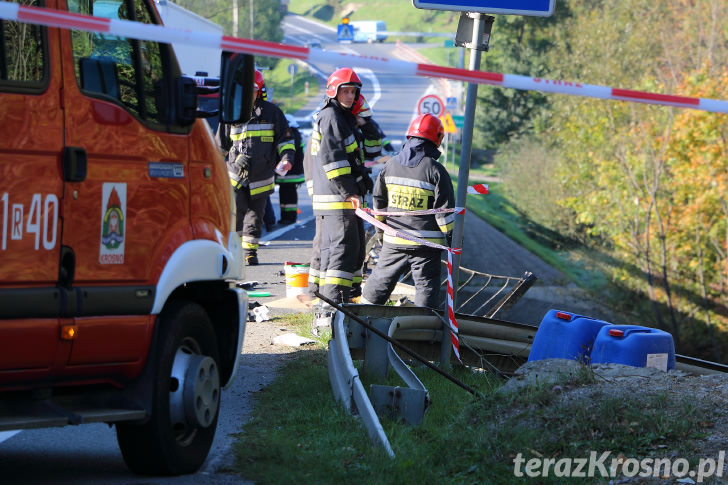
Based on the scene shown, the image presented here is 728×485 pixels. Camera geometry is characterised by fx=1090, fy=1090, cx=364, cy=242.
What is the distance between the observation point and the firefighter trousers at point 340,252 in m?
9.26

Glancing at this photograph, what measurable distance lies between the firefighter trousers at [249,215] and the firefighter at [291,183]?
3.21 meters

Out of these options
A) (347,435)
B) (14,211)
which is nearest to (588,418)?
(347,435)

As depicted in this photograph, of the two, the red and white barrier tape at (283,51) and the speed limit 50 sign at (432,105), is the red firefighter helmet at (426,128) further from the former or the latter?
the speed limit 50 sign at (432,105)

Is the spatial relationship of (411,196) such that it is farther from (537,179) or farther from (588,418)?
(537,179)

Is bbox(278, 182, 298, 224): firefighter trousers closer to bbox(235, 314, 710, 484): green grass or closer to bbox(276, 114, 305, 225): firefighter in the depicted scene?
bbox(276, 114, 305, 225): firefighter

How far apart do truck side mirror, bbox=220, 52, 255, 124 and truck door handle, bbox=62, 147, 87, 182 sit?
904mm

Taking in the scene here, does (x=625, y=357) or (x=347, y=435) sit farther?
(x=625, y=357)

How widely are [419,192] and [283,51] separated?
4692 millimetres

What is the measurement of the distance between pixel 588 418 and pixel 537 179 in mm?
34171

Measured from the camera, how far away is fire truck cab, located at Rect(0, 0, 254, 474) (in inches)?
167

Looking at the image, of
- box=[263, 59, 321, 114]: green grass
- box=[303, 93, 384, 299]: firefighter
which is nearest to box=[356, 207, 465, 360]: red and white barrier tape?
box=[303, 93, 384, 299]: firefighter

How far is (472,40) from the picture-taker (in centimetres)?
727

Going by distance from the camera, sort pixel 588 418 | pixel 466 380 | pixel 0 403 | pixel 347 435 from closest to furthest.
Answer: pixel 0 403 → pixel 588 418 → pixel 347 435 → pixel 466 380

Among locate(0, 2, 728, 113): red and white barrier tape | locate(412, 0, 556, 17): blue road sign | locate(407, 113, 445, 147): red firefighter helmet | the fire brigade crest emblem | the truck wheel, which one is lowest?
the truck wheel
